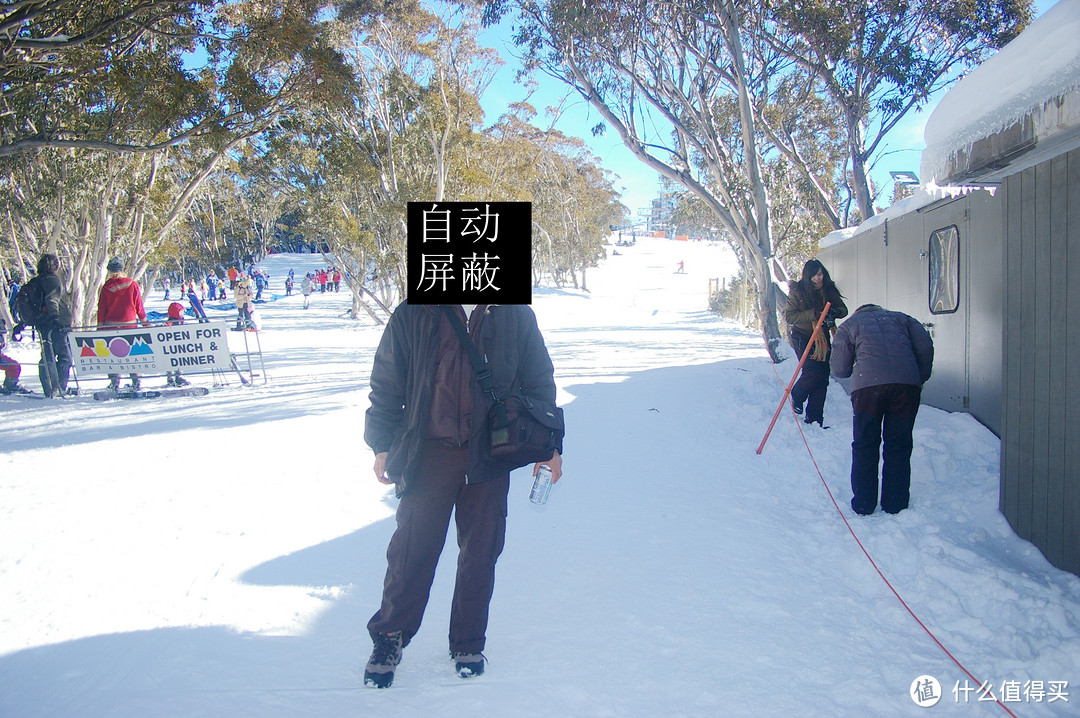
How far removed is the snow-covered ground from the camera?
2.85m

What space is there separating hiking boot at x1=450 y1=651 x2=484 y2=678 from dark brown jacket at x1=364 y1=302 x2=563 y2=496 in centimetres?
73

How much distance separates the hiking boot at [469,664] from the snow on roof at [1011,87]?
4.00 meters

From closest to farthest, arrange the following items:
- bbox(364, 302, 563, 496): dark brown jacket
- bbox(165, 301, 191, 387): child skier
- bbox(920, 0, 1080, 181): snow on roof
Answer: bbox(364, 302, 563, 496): dark brown jacket → bbox(920, 0, 1080, 181): snow on roof → bbox(165, 301, 191, 387): child skier

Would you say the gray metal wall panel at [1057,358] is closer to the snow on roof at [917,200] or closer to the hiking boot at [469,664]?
the snow on roof at [917,200]

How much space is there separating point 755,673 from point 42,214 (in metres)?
21.4

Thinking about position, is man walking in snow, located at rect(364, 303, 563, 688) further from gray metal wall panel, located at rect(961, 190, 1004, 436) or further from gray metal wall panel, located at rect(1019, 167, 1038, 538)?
gray metal wall panel, located at rect(961, 190, 1004, 436)

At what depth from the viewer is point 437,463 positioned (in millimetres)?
2852

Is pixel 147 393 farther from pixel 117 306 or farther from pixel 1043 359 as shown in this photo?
pixel 1043 359

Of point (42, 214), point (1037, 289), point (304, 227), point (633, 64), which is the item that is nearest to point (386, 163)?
point (304, 227)

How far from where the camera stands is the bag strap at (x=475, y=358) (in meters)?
2.85

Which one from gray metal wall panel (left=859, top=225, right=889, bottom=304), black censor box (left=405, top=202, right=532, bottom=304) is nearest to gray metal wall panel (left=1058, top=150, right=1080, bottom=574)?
black censor box (left=405, top=202, right=532, bottom=304)

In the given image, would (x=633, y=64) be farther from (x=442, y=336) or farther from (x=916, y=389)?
(x=442, y=336)

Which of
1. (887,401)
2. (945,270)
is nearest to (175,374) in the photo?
(887,401)

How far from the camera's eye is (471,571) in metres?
2.89
